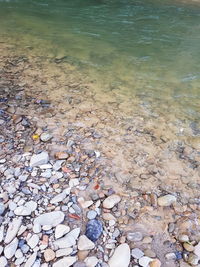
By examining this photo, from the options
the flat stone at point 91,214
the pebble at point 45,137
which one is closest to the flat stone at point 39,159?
the pebble at point 45,137

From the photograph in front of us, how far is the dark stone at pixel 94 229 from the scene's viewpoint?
312 cm

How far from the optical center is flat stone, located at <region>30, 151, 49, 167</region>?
13.4 ft

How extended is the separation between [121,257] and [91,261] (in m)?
0.33

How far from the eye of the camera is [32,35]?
9.57m

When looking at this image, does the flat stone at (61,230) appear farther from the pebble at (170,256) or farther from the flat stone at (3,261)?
the pebble at (170,256)

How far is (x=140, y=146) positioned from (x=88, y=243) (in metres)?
2.11

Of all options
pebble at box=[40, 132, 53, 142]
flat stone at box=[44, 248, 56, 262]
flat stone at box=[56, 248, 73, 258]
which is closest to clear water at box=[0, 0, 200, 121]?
pebble at box=[40, 132, 53, 142]

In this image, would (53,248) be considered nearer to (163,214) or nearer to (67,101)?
(163,214)

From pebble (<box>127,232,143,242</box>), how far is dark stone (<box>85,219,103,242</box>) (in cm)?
34

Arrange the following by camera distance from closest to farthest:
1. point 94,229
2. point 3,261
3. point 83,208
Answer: point 3,261, point 94,229, point 83,208

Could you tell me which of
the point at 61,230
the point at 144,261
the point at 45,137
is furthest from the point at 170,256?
the point at 45,137

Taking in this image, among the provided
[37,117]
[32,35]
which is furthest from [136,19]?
[37,117]

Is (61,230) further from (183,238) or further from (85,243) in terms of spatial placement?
(183,238)

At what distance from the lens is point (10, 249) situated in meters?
2.92
